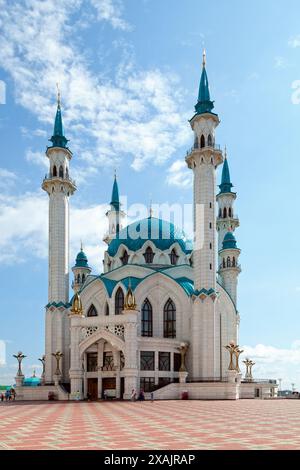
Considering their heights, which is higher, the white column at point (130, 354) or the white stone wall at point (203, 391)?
the white column at point (130, 354)

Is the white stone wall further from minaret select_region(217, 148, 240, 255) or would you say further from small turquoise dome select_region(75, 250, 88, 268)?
small turquoise dome select_region(75, 250, 88, 268)

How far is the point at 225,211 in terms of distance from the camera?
Answer: 6631cm

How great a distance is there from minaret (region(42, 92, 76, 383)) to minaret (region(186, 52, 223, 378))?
12872mm

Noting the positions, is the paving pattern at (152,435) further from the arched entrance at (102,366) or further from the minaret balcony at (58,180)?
the minaret balcony at (58,180)

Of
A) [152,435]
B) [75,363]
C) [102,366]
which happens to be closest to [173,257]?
[102,366]

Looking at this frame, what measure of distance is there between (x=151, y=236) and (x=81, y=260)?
12.1 meters

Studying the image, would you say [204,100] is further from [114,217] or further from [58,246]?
[114,217]

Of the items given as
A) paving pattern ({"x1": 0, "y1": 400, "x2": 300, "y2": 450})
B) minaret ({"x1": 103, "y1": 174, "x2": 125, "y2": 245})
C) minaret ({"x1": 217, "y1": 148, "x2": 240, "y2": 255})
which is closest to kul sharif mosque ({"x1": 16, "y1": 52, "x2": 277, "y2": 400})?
minaret ({"x1": 217, "y1": 148, "x2": 240, "y2": 255})

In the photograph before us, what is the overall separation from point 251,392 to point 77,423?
112ft

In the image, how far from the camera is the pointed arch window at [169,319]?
52000 millimetres

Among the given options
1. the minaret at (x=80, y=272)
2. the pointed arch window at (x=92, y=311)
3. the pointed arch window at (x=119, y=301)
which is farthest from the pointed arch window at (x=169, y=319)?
the minaret at (x=80, y=272)

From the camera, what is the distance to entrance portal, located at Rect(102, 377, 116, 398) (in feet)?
154

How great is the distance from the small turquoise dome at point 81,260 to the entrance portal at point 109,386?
22068 mm
